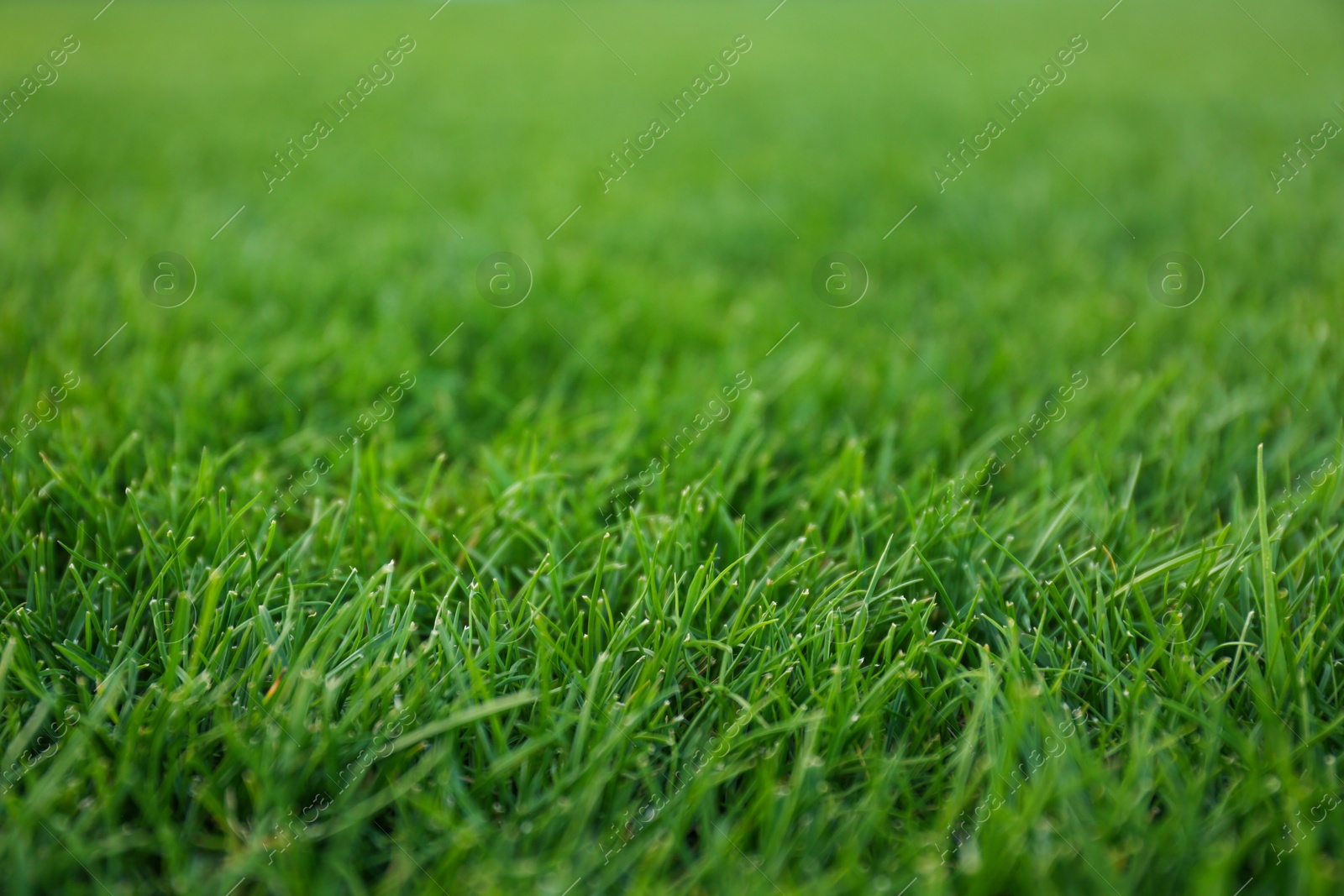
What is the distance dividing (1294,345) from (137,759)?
10.6 feet

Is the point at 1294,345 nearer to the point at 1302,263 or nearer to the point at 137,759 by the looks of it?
the point at 1302,263

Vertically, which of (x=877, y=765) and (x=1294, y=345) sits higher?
(x=877, y=765)

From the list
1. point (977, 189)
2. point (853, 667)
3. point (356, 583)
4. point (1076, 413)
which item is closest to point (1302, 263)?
point (977, 189)

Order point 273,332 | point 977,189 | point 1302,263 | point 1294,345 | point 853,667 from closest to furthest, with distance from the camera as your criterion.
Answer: point 853,667, point 1294,345, point 273,332, point 1302,263, point 977,189

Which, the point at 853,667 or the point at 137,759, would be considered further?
the point at 853,667

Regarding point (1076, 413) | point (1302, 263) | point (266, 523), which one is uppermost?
point (266, 523)

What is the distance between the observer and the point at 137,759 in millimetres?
1326

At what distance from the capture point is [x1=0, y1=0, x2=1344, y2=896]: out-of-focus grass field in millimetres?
1264

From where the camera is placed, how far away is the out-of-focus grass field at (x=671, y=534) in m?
1.26

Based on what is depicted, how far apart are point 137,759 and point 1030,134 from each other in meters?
5.38

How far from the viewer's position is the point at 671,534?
1.69 m

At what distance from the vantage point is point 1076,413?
2.38m

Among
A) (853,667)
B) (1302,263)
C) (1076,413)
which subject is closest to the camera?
(853,667)

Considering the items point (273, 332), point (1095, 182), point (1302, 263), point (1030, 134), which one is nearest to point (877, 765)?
point (273, 332)
